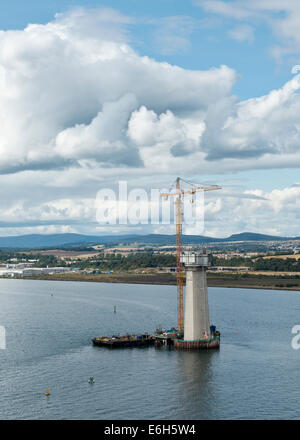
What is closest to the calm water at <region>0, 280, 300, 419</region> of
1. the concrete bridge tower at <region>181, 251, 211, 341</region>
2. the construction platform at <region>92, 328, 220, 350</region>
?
the construction platform at <region>92, 328, 220, 350</region>

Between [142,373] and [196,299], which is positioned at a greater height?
[196,299]

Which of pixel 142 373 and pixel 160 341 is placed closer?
pixel 142 373

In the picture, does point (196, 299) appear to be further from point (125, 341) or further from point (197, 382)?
point (197, 382)

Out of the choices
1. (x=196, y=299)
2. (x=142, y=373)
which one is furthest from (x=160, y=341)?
(x=142, y=373)

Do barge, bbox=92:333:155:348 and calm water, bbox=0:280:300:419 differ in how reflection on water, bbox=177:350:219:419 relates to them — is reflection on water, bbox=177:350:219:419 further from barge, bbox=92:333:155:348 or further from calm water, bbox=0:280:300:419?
barge, bbox=92:333:155:348

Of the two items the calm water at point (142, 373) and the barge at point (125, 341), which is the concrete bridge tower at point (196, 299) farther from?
the barge at point (125, 341)
